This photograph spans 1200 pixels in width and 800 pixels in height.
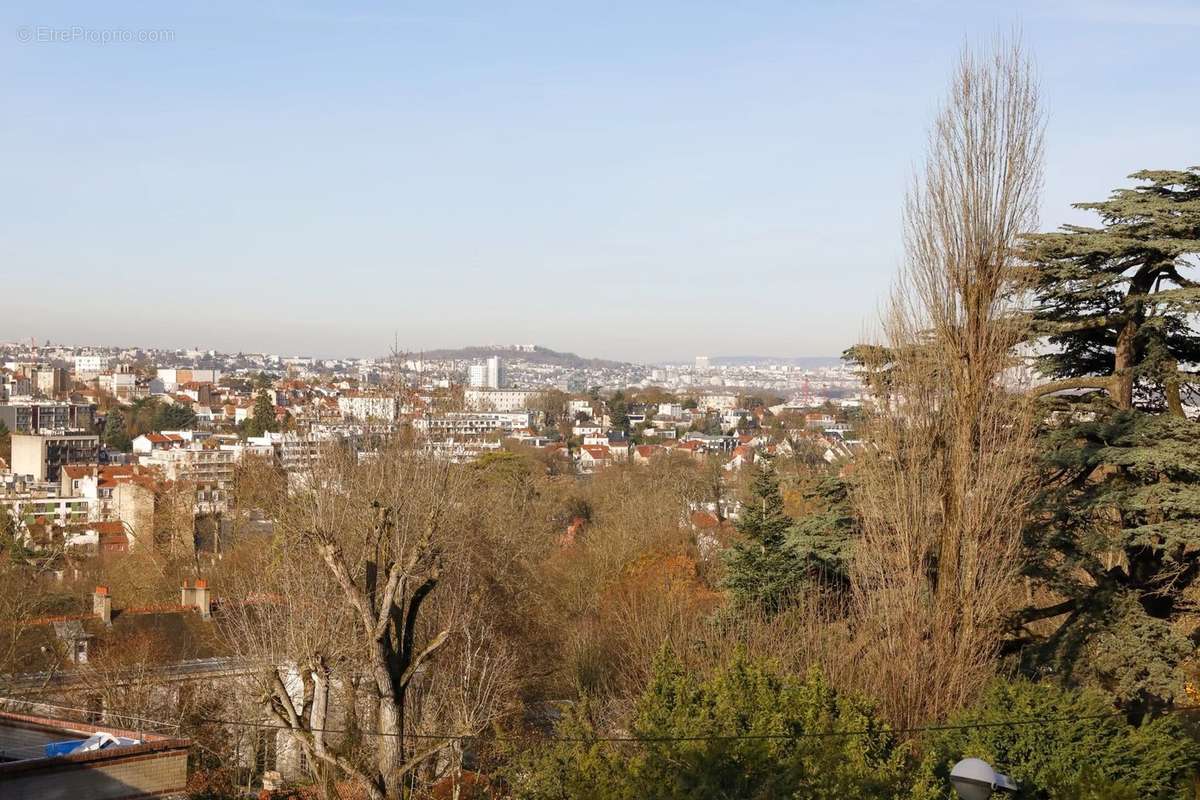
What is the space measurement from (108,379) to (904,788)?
156294 millimetres

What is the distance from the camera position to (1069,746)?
9922 millimetres

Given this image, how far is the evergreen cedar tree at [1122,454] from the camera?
12992 mm

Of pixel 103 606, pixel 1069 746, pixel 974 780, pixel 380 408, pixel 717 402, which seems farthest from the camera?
pixel 717 402

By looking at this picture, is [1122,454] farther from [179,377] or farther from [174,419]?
[179,377]

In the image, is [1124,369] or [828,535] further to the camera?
[828,535]

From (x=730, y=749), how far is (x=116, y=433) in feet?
304

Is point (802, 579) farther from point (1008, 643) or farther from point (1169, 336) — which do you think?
point (1169, 336)

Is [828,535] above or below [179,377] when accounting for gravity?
above

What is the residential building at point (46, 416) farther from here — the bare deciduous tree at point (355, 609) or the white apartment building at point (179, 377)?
the bare deciduous tree at point (355, 609)

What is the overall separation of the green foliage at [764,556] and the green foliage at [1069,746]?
6.81 meters

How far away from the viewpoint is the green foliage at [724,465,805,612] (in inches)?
699

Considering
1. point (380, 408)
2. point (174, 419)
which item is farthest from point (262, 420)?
point (380, 408)

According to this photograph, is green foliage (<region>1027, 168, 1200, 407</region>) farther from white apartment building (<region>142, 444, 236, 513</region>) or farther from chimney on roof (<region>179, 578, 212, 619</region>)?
white apartment building (<region>142, 444, 236, 513</region>)

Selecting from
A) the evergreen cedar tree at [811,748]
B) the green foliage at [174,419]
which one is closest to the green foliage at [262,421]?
the green foliage at [174,419]
